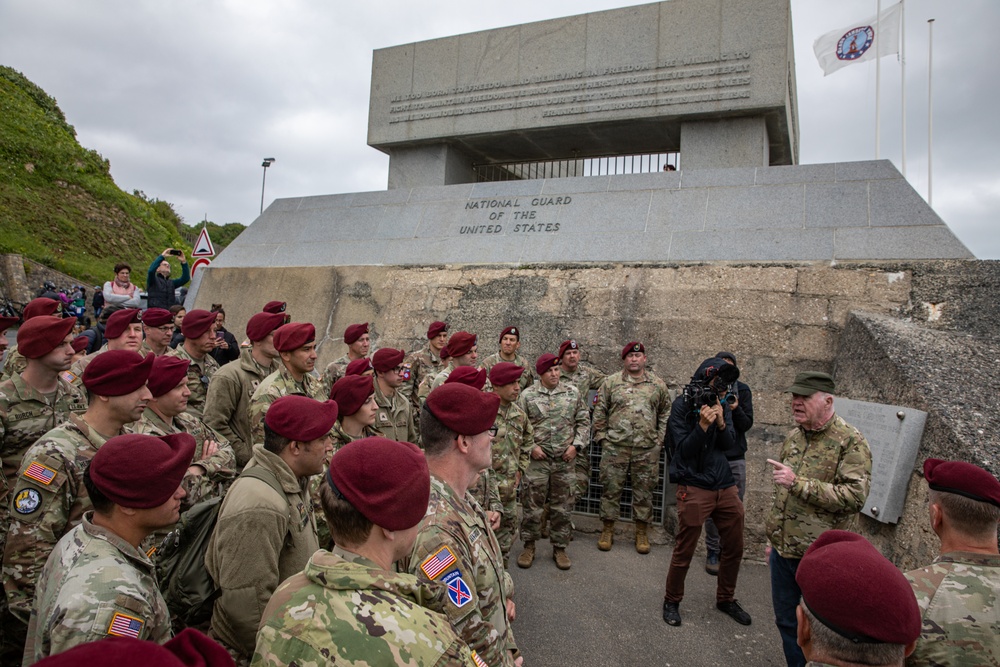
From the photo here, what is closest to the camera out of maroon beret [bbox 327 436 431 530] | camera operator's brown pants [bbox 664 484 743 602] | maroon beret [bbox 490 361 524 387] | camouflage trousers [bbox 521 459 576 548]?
maroon beret [bbox 327 436 431 530]

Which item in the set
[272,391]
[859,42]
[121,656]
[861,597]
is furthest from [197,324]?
[859,42]

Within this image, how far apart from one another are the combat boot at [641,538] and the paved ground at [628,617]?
10cm

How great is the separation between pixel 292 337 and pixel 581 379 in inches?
131

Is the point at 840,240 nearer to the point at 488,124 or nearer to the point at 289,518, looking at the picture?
the point at 488,124

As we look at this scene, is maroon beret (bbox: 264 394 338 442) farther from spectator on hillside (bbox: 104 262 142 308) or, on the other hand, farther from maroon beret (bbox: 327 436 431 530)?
spectator on hillside (bbox: 104 262 142 308)

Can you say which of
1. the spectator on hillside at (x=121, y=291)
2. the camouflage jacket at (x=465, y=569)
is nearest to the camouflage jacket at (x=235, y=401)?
the camouflage jacket at (x=465, y=569)

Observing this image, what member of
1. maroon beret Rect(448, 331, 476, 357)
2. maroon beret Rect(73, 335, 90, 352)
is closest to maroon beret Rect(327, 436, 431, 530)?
maroon beret Rect(448, 331, 476, 357)

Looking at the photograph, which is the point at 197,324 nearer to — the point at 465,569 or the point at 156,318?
the point at 156,318

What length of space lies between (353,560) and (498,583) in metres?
0.83

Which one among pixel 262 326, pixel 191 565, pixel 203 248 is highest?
pixel 203 248

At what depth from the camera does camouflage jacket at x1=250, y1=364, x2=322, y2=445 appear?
399cm

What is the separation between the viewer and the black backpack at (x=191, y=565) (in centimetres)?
249

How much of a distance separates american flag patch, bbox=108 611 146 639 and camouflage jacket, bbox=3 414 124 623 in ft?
3.36

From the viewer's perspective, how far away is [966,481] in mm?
2383
